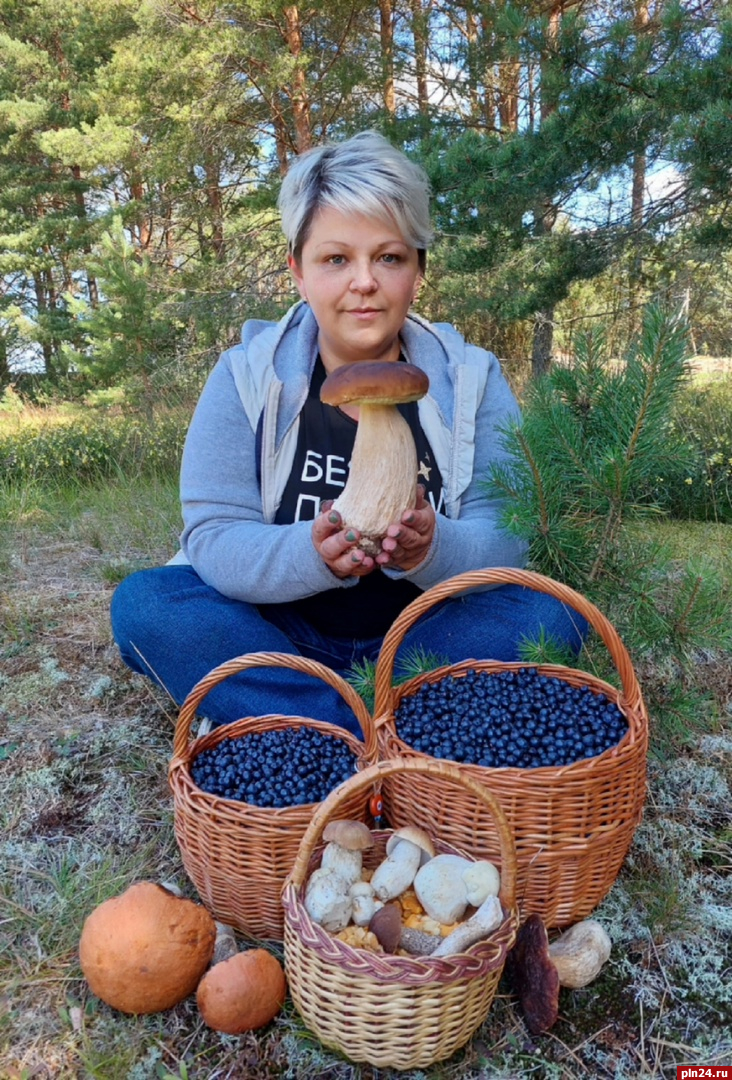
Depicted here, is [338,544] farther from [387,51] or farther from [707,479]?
[387,51]

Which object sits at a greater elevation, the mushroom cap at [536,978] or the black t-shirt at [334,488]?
the black t-shirt at [334,488]

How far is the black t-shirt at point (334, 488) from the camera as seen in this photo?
5.99ft

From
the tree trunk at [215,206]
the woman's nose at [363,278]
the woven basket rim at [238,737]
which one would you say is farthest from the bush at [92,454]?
the tree trunk at [215,206]

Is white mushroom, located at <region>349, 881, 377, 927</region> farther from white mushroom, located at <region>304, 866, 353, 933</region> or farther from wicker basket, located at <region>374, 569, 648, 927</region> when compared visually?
wicker basket, located at <region>374, 569, 648, 927</region>

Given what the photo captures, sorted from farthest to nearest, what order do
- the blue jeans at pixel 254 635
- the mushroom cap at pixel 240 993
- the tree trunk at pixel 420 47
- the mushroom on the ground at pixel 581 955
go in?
1. the tree trunk at pixel 420 47
2. the blue jeans at pixel 254 635
3. the mushroom on the ground at pixel 581 955
4. the mushroom cap at pixel 240 993

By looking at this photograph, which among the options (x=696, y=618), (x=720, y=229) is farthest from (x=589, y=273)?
(x=696, y=618)

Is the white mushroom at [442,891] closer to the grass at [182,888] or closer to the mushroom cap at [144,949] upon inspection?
the grass at [182,888]

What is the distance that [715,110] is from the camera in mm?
2676

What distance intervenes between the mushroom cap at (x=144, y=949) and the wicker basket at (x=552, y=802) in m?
0.42

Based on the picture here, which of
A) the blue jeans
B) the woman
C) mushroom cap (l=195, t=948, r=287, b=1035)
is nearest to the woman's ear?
the woman

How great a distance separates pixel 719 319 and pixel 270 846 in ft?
27.5

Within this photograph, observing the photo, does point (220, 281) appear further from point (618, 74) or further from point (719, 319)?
point (618, 74)

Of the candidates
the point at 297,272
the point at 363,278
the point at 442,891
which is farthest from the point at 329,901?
the point at 297,272

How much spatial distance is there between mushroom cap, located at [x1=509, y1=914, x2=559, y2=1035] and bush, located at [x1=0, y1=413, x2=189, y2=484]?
4.11m
